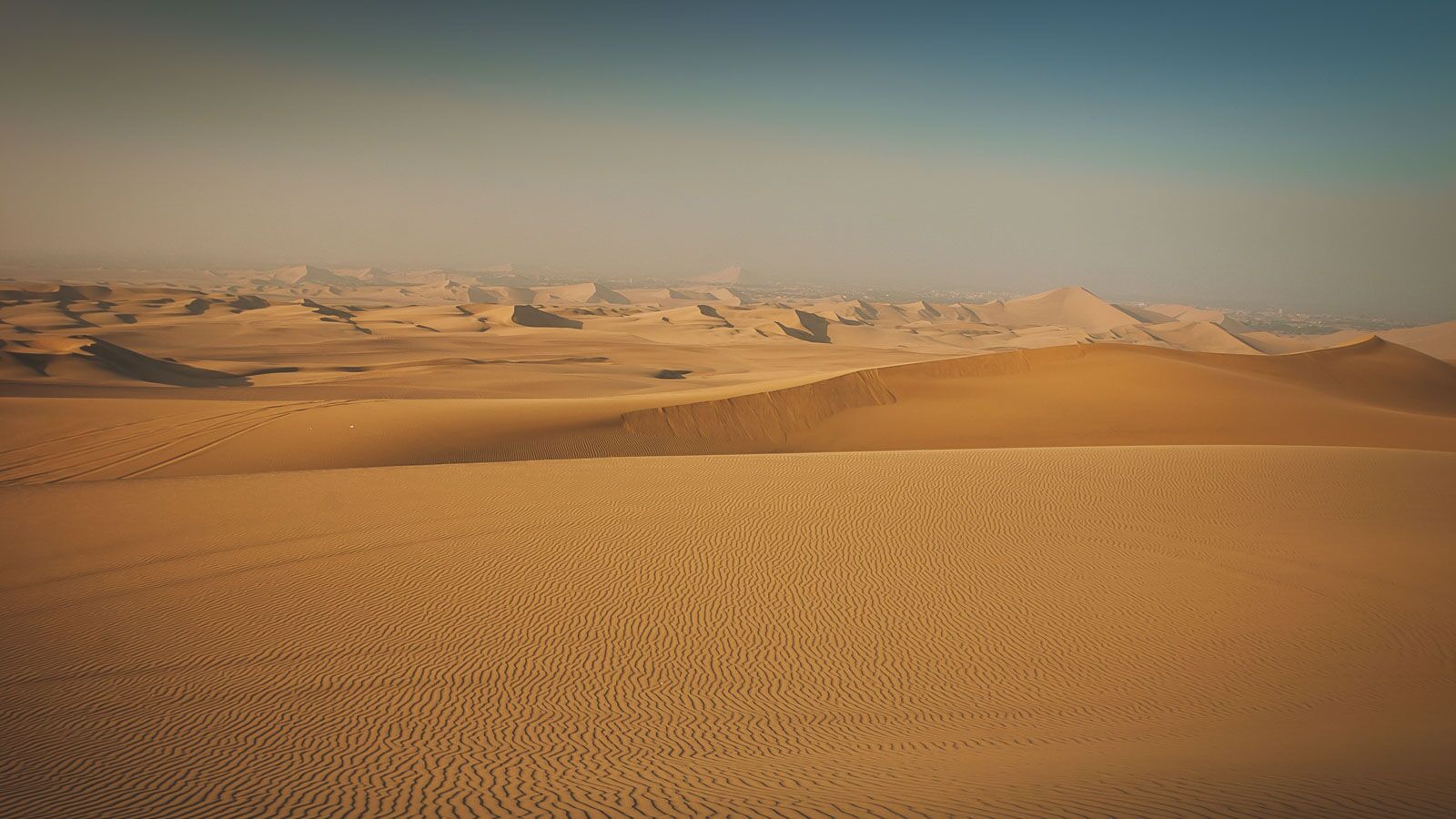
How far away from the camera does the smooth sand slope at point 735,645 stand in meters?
5.38

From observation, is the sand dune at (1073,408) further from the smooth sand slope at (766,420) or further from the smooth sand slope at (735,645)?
the smooth sand slope at (735,645)

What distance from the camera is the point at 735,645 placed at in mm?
8945

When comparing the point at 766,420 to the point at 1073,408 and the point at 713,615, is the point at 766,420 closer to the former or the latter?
the point at 1073,408

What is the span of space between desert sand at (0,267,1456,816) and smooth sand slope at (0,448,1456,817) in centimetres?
5

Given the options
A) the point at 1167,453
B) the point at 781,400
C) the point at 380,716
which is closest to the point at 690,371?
the point at 781,400

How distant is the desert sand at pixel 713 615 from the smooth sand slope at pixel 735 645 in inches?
2.1

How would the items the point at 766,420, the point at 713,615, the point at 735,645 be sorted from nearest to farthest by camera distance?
the point at 735,645, the point at 713,615, the point at 766,420

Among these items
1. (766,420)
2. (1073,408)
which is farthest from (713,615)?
(1073,408)

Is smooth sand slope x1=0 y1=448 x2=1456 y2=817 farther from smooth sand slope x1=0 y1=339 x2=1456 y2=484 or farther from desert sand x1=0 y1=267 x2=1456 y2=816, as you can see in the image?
smooth sand slope x1=0 y1=339 x2=1456 y2=484

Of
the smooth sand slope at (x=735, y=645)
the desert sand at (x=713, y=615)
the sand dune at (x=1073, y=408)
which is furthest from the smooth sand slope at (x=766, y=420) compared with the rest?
the smooth sand slope at (x=735, y=645)

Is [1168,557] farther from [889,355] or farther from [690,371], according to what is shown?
[889,355]

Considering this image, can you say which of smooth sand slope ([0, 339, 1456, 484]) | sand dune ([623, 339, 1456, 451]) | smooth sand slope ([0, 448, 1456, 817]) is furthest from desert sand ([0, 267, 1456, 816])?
sand dune ([623, 339, 1456, 451])

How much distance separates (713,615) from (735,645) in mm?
855

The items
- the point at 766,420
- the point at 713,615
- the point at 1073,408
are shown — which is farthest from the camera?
the point at 1073,408
